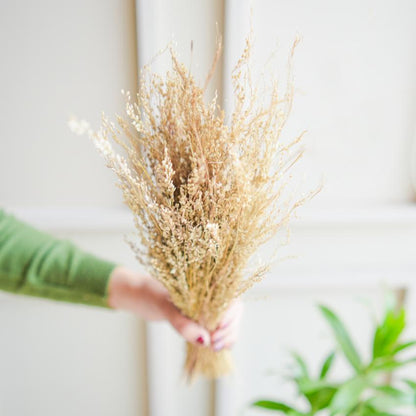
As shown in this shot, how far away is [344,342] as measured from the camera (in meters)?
0.95

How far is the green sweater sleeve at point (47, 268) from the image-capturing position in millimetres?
787

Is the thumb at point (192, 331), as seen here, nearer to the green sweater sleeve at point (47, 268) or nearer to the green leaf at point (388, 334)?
the green sweater sleeve at point (47, 268)

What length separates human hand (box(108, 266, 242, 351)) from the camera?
2.35 feet

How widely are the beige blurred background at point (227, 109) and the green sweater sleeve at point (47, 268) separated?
0.19m

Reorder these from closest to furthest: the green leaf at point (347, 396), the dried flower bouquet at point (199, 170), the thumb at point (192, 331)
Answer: the dried flower bouquet at point (199, 170)
the thumb at point (192, 331)
the green leaf at point (347, 396)

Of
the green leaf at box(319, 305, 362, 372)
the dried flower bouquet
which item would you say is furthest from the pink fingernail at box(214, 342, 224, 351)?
the green leaf at box(319, 305, 362, 372)

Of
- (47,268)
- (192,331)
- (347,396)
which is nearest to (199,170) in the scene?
(192,331)

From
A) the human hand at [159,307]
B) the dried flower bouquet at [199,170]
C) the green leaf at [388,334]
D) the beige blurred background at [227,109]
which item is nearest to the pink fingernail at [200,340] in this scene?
the human hand at [159,307]

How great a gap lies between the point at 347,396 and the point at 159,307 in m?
0.49

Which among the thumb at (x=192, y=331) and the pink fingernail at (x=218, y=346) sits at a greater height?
the thumb at (x=192, y=331)

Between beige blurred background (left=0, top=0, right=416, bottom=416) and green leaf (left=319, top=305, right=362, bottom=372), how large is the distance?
0.11 m

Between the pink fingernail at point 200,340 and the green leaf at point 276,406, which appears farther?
the green leaf at point 276,406

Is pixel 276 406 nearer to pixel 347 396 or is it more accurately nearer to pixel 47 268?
pixel 347 396

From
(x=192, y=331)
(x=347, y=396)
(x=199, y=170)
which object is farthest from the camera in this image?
(x=347, y=396)
